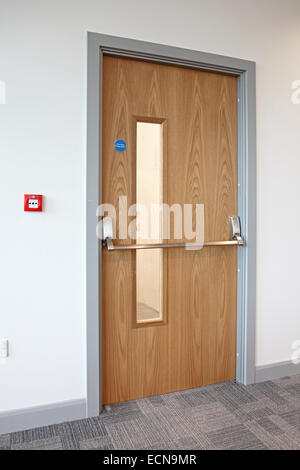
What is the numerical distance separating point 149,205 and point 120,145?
368mm

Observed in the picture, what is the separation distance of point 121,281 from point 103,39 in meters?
1.28

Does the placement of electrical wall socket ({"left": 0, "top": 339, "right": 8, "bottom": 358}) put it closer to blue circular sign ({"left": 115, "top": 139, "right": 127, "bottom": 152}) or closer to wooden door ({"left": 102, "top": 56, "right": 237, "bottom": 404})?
wooden door ({"left": 102, "top": 56, "right": 237, "bottom": 404})

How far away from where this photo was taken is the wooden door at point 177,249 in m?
1.99

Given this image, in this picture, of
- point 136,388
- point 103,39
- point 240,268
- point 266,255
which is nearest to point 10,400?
point 136,388

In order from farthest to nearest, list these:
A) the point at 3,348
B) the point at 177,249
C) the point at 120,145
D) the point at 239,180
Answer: the point at 239,180 < the point at 177,249 < the point at 120,145 < the point at 3,348

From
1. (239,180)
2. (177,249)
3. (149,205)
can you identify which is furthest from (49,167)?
(239,180)

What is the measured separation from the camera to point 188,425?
70.2 inches

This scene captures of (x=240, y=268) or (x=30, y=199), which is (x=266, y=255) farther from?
(x=30, y=199)

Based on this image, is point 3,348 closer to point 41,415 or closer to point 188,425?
point 41,415

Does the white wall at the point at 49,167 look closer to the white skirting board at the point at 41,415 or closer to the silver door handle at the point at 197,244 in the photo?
the white skirting board at the point at 41,415

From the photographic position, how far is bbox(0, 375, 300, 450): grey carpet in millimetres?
1644

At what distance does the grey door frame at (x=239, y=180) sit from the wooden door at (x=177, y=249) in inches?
2.0

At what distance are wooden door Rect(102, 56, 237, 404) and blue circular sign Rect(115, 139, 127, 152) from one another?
0.02 metres

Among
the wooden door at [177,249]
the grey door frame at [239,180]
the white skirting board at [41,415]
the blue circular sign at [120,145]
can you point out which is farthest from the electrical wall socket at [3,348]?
the blue circular sign at [120,145]
